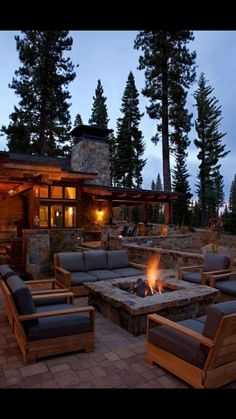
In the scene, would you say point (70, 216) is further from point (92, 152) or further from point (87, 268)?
point (87, 268)

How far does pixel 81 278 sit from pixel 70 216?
819 cm

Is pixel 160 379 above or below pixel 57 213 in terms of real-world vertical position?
below

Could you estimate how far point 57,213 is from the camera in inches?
547

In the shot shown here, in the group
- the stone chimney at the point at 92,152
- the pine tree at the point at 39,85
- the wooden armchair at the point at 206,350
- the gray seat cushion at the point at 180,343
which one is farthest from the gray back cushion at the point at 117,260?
the pine tree at the point at 39,85

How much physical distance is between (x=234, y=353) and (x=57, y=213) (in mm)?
11709

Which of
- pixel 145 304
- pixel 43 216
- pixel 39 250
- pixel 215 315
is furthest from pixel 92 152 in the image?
pixel 215 315

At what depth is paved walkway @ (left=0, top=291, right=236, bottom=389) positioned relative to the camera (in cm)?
307

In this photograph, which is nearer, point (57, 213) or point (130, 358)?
point (130, 358)

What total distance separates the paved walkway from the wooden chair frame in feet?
0.48

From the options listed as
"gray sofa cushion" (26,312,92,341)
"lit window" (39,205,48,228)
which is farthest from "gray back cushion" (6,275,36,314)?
"lit window" (39,205,48,228)

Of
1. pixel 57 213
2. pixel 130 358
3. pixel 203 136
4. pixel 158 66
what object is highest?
pixel 158 66

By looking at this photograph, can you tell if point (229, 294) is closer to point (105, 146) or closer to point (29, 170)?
point (29, 170)

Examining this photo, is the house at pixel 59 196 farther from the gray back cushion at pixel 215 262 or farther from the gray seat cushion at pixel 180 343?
the gray seat cushion at pixel 180 343
